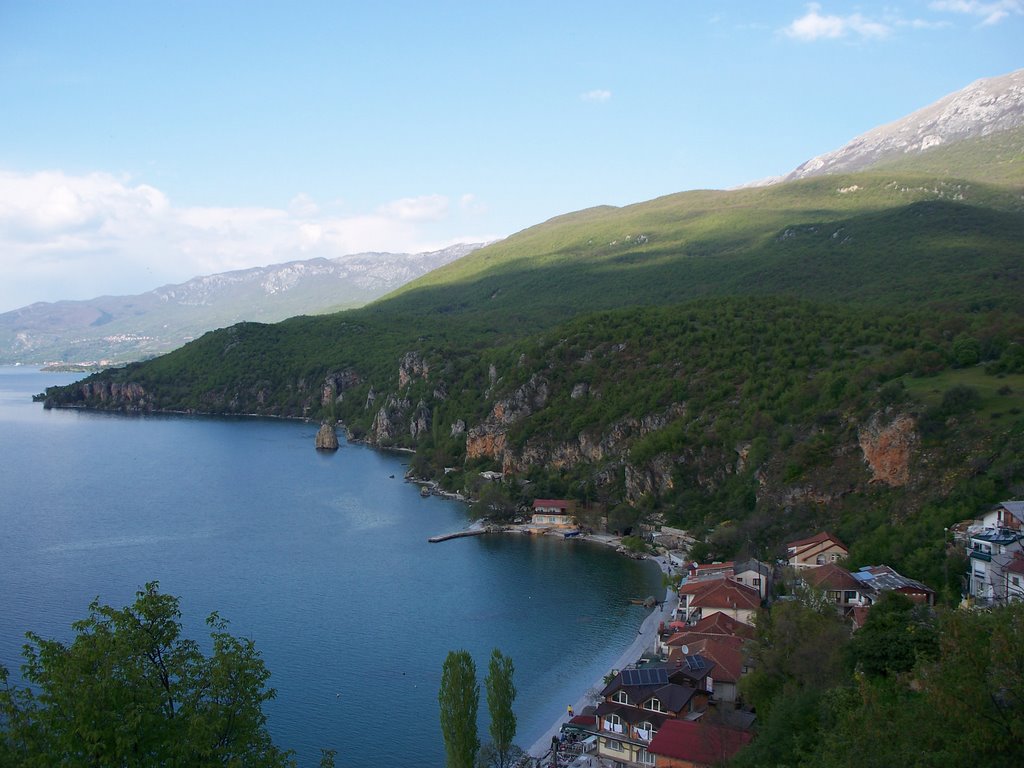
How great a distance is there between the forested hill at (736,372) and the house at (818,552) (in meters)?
0.97

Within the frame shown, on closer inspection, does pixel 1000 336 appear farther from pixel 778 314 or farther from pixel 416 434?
pixel 416 434

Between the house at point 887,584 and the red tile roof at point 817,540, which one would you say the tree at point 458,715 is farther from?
the red tile roof at point 817,540

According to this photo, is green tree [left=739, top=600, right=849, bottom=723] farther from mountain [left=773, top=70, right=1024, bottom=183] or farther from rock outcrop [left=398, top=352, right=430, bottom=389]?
mountain [left=773, top=70, right=1024, bottom=183]

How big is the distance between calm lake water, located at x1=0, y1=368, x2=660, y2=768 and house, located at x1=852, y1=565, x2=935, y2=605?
7.85 meters

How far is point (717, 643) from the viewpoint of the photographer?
25438mm

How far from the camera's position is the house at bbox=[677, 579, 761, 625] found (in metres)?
28.1

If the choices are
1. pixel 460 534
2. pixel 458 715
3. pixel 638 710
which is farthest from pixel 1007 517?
pixel 460 534

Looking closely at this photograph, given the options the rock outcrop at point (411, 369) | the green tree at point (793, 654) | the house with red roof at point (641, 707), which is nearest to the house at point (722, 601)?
the house with red roof at point (641, 707)

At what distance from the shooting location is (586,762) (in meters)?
21.2

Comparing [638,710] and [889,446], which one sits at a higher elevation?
[889,446]

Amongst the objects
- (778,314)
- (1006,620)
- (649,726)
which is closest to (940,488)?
(649,726)

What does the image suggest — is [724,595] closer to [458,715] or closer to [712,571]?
[712,571]

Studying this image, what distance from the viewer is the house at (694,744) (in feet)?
62.5

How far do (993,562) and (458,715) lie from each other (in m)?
13.9
